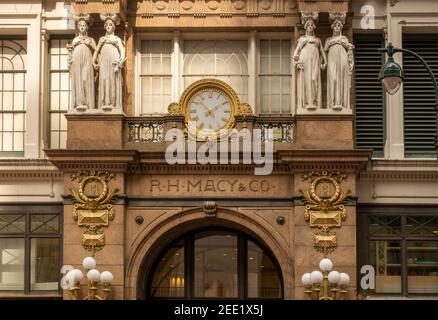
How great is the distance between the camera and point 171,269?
1049 inches

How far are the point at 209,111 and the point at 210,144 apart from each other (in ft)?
3.16

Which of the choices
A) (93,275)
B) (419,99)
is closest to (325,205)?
(419,99)

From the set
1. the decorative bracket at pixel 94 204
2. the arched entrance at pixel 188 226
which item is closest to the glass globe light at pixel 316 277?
the arched entrance at pixel 188 226

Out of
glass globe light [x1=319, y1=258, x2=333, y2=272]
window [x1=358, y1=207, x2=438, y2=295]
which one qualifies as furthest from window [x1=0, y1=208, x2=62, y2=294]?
window [x1=358, y1=207, x2=438, y2=295]

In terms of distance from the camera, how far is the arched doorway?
26.4m

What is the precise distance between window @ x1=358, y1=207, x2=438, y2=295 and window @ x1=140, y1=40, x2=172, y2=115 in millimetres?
5690

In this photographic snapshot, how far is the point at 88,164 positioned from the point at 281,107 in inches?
202

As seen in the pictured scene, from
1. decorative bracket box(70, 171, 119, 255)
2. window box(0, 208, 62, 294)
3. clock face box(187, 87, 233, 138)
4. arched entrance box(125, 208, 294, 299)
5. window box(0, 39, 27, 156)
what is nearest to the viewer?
decorative bracket box(70, 171, 119, 255)

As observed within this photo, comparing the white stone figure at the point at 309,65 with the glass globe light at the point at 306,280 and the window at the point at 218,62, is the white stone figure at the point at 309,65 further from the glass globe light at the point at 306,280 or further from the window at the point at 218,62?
the glass globe light at the point at 306,280

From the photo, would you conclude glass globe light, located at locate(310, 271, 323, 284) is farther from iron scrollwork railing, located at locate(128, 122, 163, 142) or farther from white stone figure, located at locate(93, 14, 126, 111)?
white stone figure, located at locate(93, 14, 126, 111)

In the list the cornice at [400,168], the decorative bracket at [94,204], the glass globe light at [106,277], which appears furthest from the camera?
the cornice at [400,168]

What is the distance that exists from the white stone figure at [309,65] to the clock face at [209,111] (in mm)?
1813

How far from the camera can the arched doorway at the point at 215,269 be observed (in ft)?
86.5
